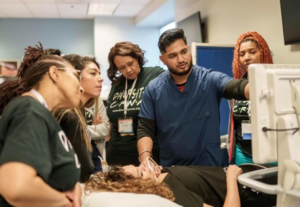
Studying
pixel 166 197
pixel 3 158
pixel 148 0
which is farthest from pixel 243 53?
pixel 148 0

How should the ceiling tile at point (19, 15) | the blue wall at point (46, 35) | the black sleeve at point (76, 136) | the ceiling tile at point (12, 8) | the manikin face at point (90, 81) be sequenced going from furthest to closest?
the blue wall at point (46, 35)
the ceiling tile at point (19, 15)
the ceiling tile at point (12, 8)
the manikin face at point (90, 81)
the black sleeve at point (76, 136)

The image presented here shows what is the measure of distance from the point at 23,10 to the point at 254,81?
6.46 m

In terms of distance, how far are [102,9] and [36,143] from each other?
610cm

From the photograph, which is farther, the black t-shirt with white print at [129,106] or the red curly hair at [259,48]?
the black t-shirt with white print at [129,106]

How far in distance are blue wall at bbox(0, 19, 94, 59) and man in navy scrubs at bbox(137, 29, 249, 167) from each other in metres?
6.17

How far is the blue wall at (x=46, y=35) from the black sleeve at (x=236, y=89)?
6509mm

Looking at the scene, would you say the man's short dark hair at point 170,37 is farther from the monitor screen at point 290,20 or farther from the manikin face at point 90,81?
the monitor screen at point 290,20

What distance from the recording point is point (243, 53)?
2164mm

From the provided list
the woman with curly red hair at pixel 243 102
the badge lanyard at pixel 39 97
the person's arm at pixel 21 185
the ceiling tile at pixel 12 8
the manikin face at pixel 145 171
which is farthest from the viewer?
the ceiling tile at pixel 12 8

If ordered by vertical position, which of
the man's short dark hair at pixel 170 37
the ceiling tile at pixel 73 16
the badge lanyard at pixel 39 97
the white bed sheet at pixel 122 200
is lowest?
the white bed sheet at pixel 122 200

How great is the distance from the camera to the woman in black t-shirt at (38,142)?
0.76 m

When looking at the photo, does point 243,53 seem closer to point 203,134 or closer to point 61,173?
point 203,134

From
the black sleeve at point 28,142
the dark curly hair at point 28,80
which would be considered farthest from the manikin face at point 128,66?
the black sleeve at point 28,142

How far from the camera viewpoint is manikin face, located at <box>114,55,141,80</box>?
91.1 inches
